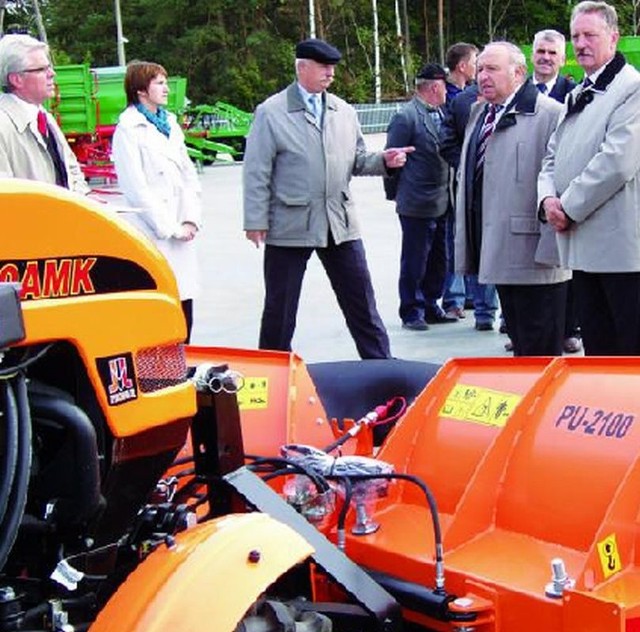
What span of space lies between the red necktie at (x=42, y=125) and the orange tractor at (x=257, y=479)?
1.85 m

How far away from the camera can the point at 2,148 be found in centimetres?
488

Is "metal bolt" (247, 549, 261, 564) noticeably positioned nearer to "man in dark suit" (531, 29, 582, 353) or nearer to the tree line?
"man in dark suit" (531, 29, 582, 353)

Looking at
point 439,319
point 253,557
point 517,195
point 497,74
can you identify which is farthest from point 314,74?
point 253,557

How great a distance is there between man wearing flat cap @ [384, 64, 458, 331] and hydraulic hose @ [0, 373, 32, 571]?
5451 millimetres

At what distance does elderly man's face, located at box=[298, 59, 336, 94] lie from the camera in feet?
18.8

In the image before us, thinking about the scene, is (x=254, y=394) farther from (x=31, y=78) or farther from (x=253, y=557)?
(x=31, y=78)

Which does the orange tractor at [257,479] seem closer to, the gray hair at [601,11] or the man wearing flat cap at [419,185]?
the gray hair at [601,11]

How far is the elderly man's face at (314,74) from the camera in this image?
5.74 m

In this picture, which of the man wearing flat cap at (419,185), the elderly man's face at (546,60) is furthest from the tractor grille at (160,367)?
the man wearing flat cap at (419,185)

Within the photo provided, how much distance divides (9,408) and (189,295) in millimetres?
3652

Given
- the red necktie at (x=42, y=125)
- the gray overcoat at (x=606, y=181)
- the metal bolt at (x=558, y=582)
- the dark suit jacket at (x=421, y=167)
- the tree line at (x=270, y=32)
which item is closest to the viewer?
the metal bolt at (x=558, y=582)

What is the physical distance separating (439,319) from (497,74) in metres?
2.46

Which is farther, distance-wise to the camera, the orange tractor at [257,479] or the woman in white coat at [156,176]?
the woman in white coat at [156,176]

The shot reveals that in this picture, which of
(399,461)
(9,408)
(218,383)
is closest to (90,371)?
(9,408)
